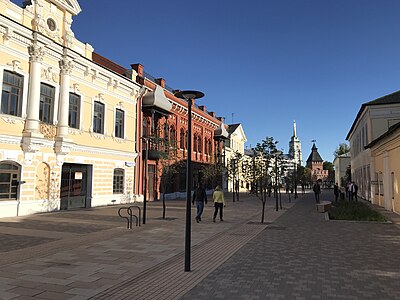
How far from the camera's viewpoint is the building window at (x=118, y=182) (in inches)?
967

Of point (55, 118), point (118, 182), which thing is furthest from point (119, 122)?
point (55, 118)

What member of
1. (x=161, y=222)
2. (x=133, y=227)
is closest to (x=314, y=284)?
(x=133, y=227)

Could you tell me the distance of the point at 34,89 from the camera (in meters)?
17.3

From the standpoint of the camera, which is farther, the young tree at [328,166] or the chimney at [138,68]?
the young tree at [328,166]

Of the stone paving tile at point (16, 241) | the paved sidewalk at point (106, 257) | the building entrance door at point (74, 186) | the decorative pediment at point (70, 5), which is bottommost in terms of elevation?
the paved sidewalk at point (106, 257)

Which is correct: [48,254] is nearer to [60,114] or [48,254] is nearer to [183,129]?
[60,114]

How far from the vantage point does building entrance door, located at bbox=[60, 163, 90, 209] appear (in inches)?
786

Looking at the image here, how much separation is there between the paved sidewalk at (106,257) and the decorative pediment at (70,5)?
12865 mm

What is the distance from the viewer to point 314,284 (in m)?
5.80

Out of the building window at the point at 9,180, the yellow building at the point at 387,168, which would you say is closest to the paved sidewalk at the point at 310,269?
the yellow building at the point at 387,168

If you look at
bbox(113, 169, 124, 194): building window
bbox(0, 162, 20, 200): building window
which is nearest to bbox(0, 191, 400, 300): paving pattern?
bbox(0, 162, 20, 200): building window

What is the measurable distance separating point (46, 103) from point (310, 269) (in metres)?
17.0

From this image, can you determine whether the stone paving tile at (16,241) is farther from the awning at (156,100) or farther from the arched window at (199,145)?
the arched window at (199,145)

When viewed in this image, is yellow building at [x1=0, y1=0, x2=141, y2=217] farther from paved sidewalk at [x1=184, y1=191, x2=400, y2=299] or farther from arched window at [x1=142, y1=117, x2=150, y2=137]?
paved sidewalk at [x1=184, y1=191, x2=400, y2=299]
